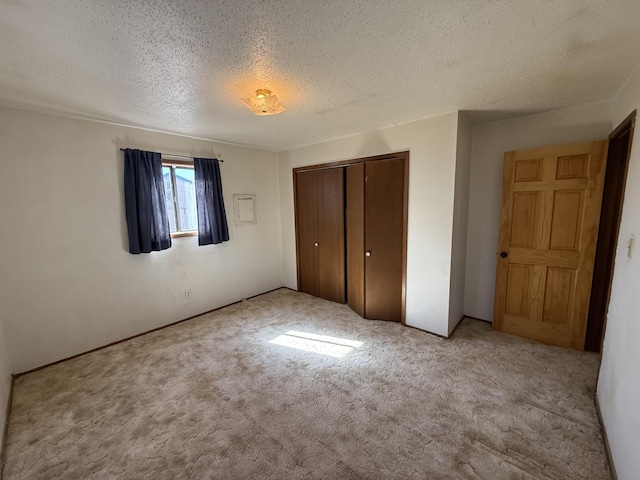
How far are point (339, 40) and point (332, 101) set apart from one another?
2.76 feet

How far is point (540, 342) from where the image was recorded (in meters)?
2.69

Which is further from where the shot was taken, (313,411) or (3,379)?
(3,379)

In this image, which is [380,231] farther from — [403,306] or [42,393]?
[42,393]

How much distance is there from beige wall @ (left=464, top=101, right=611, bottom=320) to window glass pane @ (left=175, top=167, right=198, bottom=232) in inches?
138

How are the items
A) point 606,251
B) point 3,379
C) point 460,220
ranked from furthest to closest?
point 460,220 < point 606,251 < point 3,379

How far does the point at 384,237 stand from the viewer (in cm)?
314

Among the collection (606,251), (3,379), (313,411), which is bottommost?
(313,411)

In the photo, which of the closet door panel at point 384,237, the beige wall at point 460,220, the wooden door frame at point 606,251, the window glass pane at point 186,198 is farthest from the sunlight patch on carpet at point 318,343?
the wooden door frame at point 606,251

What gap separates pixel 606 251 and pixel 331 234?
285cm

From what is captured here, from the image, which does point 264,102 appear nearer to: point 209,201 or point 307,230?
point 209,201

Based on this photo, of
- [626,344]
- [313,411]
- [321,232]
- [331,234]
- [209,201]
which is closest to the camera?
[626,344]

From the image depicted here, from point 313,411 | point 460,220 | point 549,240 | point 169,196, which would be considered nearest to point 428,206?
point 460,220

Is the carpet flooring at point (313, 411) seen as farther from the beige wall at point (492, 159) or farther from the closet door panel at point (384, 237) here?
the beige wall at point (492, 159)

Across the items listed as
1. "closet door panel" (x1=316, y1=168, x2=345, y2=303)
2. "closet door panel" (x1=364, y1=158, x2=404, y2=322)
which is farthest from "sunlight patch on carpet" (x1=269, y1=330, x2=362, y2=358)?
"closet door panel" (x1=316, y1=168, x2=345, y2=303)
